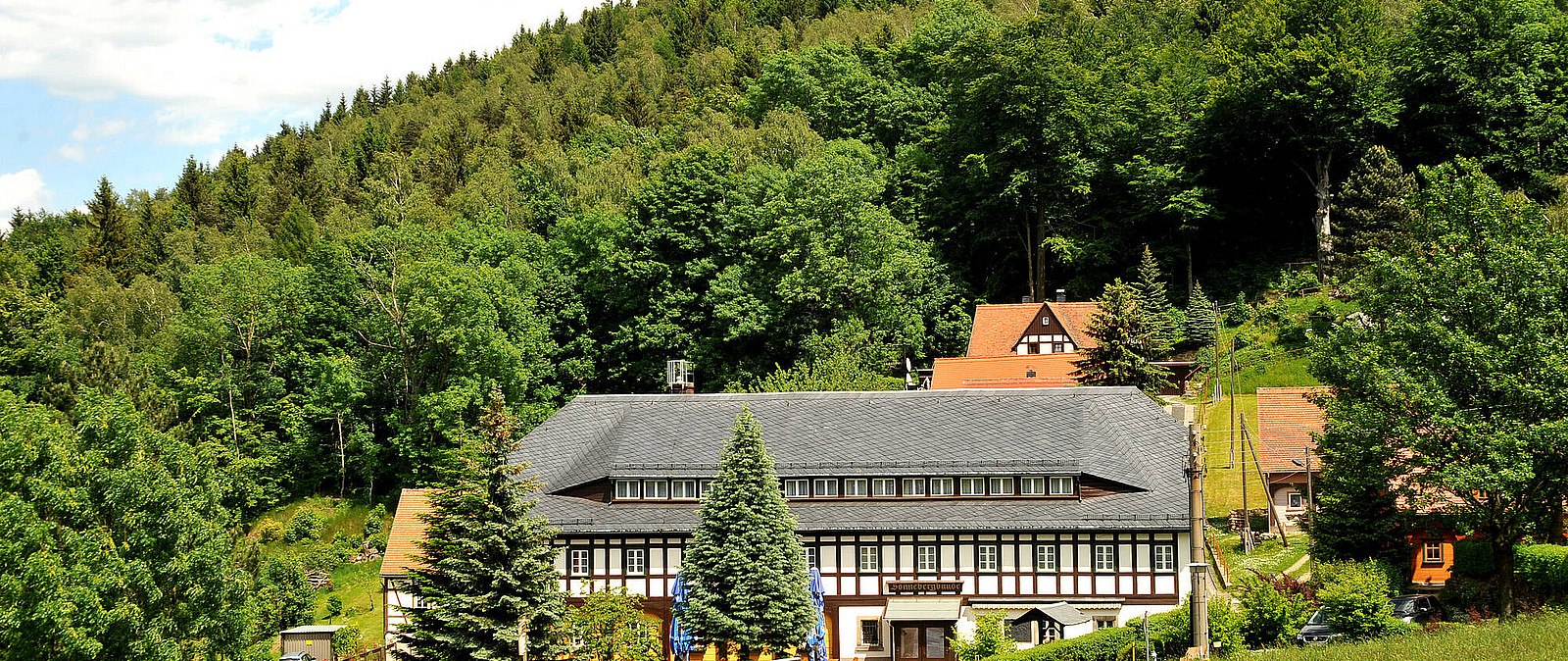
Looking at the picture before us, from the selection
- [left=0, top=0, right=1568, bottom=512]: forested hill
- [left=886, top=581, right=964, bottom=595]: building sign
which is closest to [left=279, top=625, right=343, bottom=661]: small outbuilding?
[left=0, top=0, right=1568, bottom=512]: forested hill

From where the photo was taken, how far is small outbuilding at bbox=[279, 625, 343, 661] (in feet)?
140

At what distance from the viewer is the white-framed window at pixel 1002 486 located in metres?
43.5

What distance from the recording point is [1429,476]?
35.6m

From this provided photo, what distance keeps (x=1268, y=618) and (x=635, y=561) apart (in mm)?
18936

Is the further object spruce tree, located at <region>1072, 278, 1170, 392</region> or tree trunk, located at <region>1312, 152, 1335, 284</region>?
tree trunk, located at <region>1312, 152, 1335, 284</region>

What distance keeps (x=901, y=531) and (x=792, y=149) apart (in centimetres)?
4277

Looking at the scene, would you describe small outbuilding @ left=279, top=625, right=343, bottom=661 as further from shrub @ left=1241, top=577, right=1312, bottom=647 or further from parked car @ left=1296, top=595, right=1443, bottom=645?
parked car @ left=1296, top=595, right=1443, bottom=645

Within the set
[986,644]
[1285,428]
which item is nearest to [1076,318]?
[1285,428]

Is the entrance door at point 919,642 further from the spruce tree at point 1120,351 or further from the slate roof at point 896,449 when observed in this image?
the spruce tree at point 1120,351

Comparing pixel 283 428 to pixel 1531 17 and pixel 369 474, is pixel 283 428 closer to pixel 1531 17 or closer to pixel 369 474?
pixel 369 474

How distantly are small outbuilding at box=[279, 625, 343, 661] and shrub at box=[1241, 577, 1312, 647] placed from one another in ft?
87.2

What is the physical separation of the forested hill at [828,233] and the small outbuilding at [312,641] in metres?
15.3

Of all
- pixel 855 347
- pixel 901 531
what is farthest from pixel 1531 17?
A: pixel 901 531

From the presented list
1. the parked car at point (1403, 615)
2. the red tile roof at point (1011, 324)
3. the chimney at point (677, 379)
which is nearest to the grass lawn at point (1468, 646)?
the parked car at point (1403, 615)
